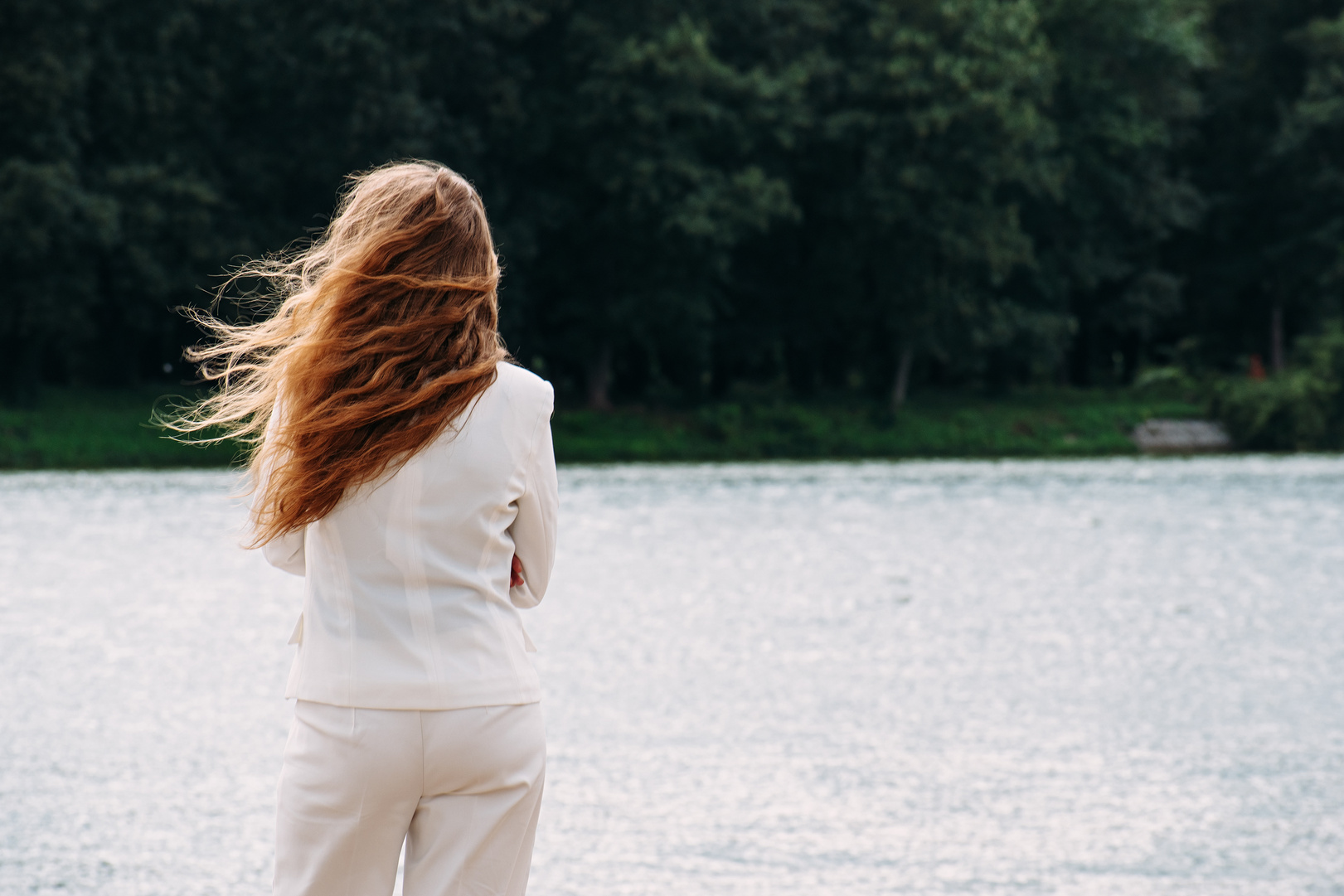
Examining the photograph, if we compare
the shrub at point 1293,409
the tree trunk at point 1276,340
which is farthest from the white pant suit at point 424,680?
the tree trunk at point 1276,340

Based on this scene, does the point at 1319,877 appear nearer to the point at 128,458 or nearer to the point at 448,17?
the point at 128,458

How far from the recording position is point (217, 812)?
20.4ft

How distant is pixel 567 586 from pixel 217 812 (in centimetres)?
756

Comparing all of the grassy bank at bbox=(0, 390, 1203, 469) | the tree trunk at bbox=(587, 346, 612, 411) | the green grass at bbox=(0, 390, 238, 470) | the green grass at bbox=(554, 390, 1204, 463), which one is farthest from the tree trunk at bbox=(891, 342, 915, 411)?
the green grass at bbox=(0, 390, 238, 470)

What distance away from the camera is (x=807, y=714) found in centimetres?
827

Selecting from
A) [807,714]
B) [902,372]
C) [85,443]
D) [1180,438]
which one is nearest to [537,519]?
[807,714]

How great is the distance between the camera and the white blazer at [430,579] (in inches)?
95.5

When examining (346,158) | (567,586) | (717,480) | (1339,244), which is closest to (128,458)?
(346,158)

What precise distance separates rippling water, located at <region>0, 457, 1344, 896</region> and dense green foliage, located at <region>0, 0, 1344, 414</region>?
2003cm

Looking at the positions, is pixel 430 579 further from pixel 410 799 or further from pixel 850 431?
pixel 850 431

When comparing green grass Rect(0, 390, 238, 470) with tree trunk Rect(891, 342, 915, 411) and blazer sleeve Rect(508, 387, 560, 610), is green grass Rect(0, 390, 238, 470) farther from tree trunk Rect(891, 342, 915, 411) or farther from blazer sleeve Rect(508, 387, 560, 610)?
blazer sleeve Rect(508, 387, 560, 610)

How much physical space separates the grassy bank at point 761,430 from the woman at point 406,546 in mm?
31246

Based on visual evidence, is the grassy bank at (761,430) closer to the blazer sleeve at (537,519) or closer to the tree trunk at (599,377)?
the tree trunk at (599,377)

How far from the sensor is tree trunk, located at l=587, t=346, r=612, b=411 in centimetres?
4044
